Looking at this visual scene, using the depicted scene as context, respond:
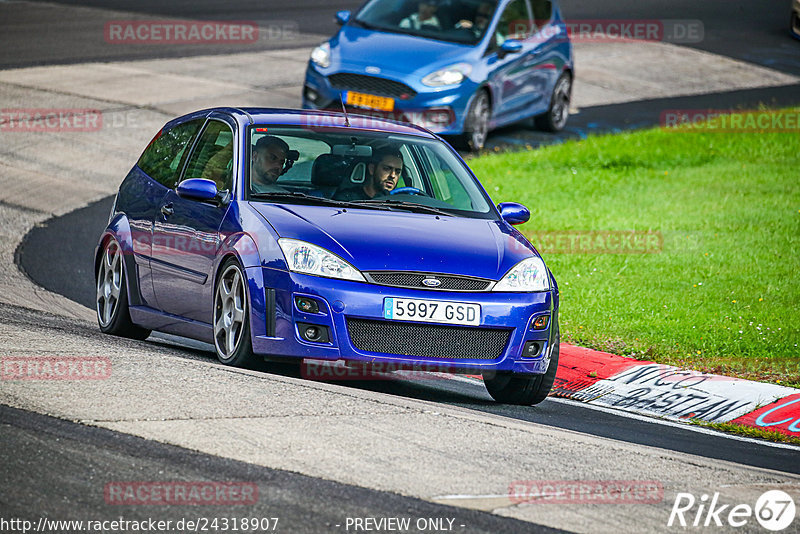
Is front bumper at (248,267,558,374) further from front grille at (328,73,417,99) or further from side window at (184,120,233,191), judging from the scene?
front grille at (328,73,417,99)

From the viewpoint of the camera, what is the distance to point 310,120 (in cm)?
913

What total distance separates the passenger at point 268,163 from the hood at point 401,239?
→ 12.6 inches

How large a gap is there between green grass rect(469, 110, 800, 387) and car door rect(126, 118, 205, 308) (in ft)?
11.2

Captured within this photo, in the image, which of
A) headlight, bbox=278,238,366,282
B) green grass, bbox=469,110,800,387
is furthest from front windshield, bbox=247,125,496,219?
green grass, bbox=469,110,800,387

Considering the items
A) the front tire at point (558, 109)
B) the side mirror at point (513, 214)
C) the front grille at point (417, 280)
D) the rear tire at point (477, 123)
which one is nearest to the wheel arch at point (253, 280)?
the front grille at point (417, 280)

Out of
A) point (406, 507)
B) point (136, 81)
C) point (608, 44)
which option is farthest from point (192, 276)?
point (608, 44)

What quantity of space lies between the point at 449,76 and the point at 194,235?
9.43m

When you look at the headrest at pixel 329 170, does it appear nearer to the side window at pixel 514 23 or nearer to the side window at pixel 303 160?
the side window at pixel 303 160

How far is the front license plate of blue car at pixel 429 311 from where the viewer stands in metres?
7.59

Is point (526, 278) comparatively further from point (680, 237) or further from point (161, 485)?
point (680, 237)

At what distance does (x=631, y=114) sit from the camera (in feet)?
74.7

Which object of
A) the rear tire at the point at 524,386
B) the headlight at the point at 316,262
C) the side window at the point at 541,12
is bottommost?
the rear tire at the point at 524,386

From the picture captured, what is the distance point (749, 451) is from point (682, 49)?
23220 millimetres

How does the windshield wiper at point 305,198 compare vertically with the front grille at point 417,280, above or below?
above
